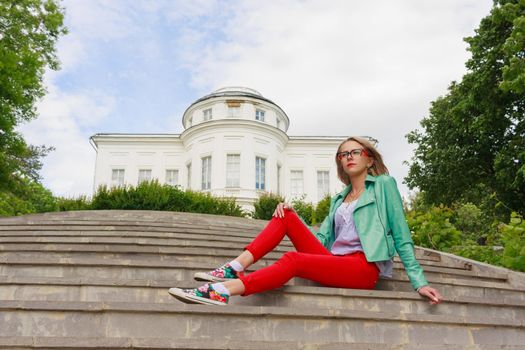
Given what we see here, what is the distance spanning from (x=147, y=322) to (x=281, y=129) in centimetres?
2431

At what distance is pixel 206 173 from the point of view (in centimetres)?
2416

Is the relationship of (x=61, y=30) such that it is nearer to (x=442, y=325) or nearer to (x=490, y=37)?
(x=490, y=37)

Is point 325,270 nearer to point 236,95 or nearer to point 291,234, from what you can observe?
point 291,234

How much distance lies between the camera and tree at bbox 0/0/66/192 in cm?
1298

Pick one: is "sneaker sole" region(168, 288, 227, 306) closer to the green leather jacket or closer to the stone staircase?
the stone staircase

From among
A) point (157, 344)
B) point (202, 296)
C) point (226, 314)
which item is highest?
point (202, 296)

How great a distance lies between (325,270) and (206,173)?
69.6ft

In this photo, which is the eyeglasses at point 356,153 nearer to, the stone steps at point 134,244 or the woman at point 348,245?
the woman at point 348,245

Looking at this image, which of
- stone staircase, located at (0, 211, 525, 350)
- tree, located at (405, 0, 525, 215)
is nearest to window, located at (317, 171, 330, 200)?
tree, located at (405, 0, 525, 215)

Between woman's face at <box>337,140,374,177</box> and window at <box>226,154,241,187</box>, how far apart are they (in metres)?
19.8

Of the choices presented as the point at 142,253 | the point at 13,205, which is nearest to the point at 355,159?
the point at 142,253

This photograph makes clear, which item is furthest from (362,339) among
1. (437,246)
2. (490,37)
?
(490,37)

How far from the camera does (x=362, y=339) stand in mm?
2887

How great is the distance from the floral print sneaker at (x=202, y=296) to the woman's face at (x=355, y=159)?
1.58 meters
